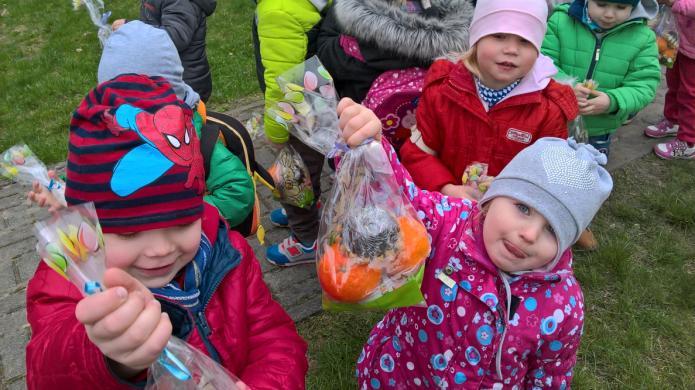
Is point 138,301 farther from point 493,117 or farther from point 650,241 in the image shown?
point 650,241

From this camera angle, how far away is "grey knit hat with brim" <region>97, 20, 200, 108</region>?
7.52 ft

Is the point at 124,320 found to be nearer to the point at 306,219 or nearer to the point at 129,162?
the point at 129,162

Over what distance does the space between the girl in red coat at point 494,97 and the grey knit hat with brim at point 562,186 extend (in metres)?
0.70

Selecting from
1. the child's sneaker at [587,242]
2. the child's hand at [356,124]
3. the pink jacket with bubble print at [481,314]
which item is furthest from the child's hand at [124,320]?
the child's sneaker at [587,242]

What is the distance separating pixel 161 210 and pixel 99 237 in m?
0.25

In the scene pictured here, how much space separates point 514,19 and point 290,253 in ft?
6.94

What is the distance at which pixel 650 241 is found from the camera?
12.8ft

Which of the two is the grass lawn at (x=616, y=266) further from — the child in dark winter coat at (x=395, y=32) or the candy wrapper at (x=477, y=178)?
the child in dark winter coat at (x=395, y=32)

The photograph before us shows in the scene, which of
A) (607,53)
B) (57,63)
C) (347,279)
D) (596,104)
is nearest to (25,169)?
(347,279)

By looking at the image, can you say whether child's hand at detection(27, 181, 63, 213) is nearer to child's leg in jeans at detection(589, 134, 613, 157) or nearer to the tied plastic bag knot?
the tied plastic bag knot

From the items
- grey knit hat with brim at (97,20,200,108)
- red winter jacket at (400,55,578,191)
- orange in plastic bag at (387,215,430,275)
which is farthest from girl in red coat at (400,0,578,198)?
grey knit hat with brim at (97,20,200,108)

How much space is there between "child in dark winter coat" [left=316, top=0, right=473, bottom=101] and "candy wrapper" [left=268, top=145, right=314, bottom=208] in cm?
66

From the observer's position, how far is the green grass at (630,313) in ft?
9.65

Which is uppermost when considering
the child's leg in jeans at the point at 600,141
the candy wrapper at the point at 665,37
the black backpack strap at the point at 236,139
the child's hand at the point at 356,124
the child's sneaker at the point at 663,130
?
the child's hand at the point at 356,124
